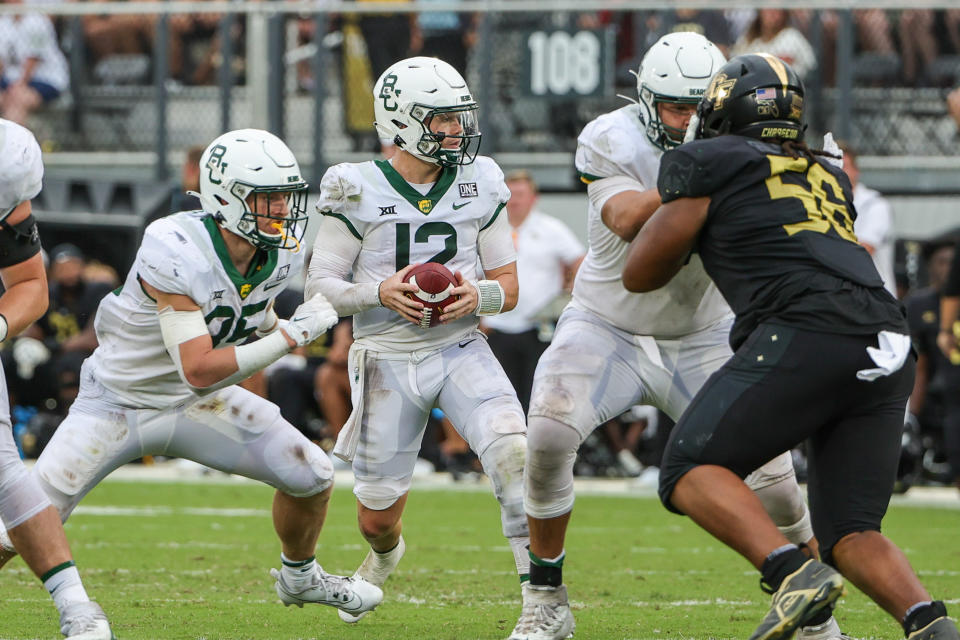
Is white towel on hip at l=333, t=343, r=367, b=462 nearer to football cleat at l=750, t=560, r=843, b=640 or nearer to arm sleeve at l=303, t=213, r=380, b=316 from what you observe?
arm sleeve at l=303, t=213, r=380, b=316

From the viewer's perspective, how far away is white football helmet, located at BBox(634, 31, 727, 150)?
4.90 meters

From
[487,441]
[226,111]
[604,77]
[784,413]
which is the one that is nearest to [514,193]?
[604,77]

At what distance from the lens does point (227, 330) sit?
15.7 feet

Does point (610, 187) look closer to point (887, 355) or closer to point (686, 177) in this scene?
point (686, 177)

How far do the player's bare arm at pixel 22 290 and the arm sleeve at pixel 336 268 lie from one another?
89 cm

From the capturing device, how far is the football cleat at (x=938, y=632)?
3.74m

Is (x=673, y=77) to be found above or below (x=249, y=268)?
above

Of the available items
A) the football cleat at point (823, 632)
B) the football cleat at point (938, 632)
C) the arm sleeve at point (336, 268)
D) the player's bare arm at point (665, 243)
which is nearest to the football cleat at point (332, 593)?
the arm sleeve at point (336, 268)

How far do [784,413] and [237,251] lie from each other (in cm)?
179


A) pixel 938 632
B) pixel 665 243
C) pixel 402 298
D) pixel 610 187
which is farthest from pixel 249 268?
pixel 938 632

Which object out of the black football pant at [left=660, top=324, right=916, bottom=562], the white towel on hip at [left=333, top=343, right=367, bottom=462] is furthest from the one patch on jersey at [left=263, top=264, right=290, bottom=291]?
the black football pant at [left=660, top=324, right=916, bottom=562]

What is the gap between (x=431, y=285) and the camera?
16.0ft

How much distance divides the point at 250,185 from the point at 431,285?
648 millimetres

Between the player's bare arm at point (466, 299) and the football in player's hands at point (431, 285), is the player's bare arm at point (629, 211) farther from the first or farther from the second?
the football in player's hands at point (431, 285)
